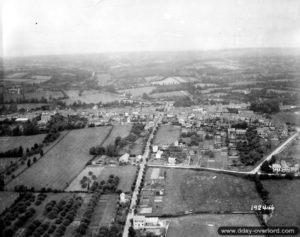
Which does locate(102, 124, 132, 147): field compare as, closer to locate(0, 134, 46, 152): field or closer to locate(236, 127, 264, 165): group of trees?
locate(0, 134, 46, 152): field

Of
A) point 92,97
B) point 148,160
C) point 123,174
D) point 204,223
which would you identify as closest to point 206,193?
point 204,223

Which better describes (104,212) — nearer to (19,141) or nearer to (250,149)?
(250,149)

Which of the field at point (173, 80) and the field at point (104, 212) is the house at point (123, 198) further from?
the field at point (173, 80)

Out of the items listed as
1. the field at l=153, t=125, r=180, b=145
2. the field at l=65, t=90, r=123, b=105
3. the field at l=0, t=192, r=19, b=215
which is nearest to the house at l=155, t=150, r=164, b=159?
the field at l=153, t=125, r=180, b=145

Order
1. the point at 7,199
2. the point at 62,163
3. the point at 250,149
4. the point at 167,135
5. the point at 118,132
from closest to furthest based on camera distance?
1. the point at 7,199
2. the point at 62,163
3. the point at 250,149
4. the point at 167,135
5. the point at 118,132

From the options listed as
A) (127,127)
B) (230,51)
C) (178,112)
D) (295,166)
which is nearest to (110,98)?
(178,112)

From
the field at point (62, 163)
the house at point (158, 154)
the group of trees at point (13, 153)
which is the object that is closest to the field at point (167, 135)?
the house at point (158, 154)
